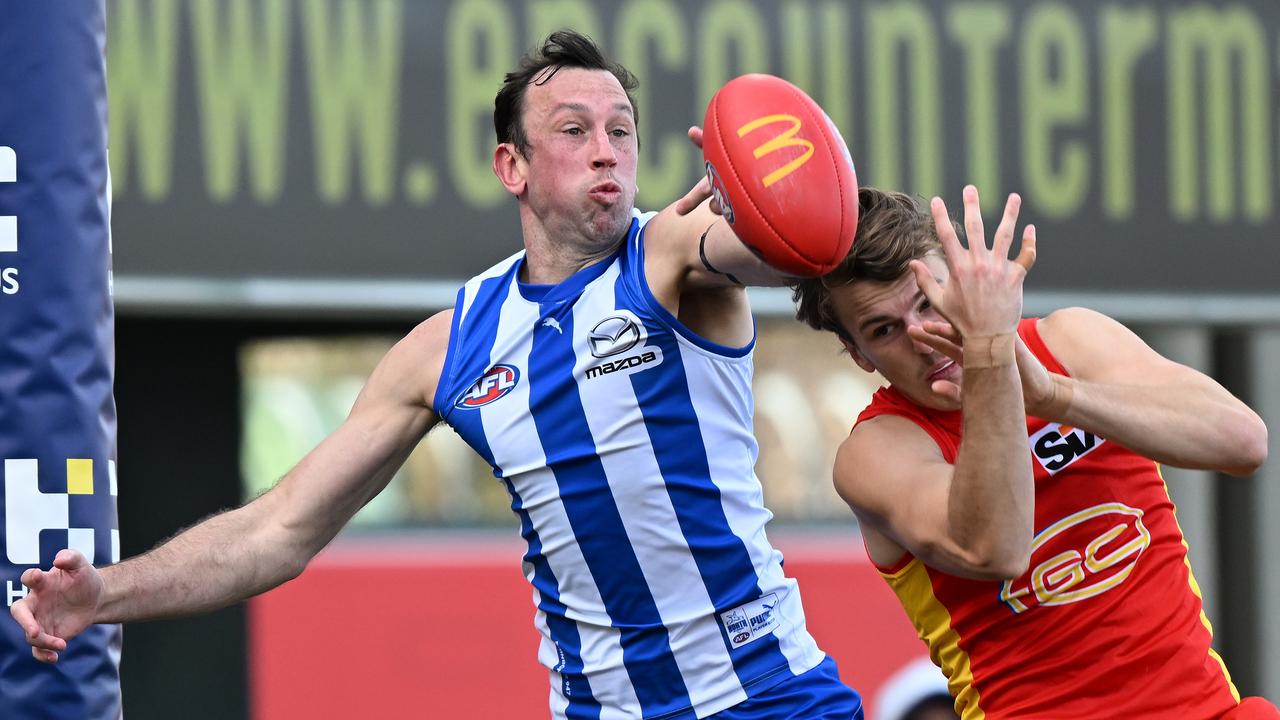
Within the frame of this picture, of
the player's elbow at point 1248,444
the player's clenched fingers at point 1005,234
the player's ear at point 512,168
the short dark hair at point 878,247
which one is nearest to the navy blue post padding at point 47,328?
the player's ear at point 512,168

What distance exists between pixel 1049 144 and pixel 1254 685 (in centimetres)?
253

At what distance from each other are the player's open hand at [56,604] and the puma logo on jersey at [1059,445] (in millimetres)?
1723

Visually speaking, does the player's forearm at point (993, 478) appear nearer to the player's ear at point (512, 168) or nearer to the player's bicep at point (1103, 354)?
the player's bicep at point (1103, 354)

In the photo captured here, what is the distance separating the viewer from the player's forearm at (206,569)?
321 centimetres

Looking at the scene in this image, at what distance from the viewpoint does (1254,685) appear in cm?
718

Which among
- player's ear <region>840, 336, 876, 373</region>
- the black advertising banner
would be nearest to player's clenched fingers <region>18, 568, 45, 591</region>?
player's ear <region>840, 336, 876, 373</region>

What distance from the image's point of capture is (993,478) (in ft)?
9.34

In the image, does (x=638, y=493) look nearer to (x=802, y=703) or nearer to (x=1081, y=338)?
(x=802, y=703)

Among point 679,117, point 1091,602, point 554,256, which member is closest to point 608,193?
point 554,256

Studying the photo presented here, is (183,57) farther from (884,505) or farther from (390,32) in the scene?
(884,505)

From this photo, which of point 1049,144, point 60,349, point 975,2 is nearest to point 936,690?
point 1049,144

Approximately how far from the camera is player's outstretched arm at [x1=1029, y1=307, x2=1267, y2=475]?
2969mm

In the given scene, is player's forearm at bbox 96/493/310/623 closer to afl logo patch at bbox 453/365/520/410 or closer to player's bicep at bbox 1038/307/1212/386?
afl logo patch at bbox 453/365/520/410

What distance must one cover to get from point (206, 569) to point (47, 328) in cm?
67
